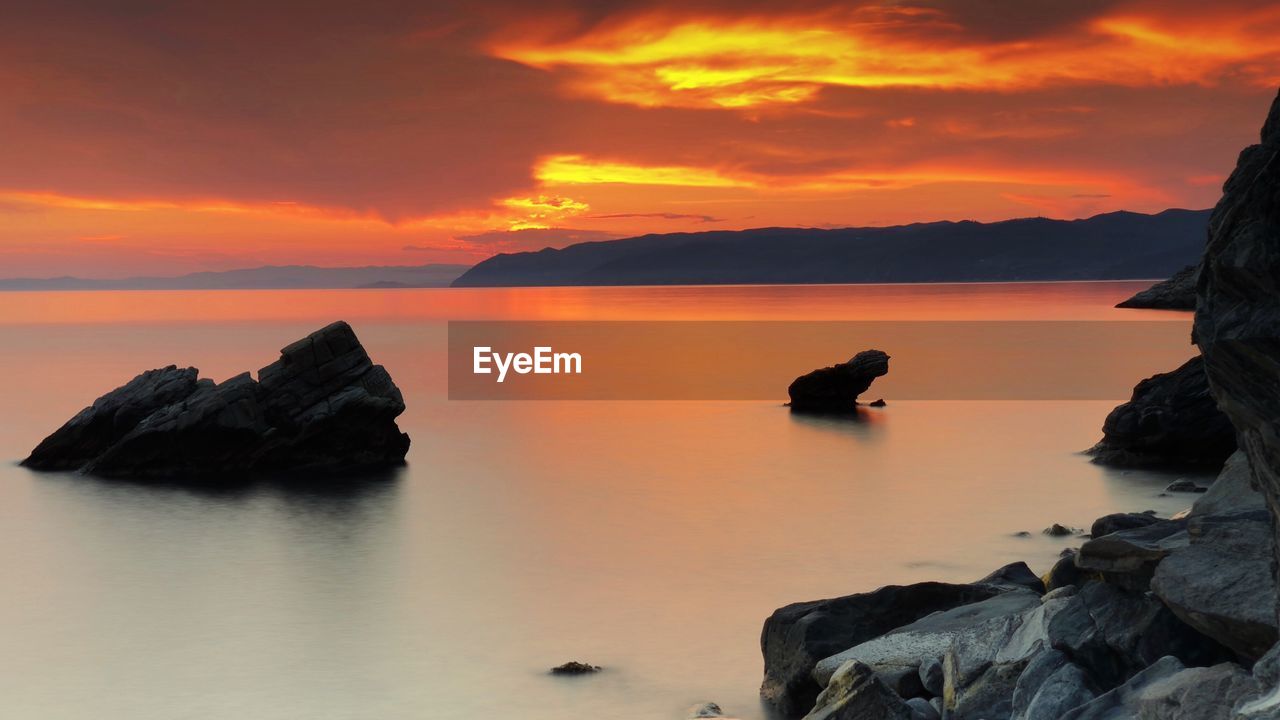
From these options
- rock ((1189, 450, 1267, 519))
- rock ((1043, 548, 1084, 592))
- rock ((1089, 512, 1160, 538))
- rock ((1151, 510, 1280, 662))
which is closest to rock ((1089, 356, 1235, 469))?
rock ((1089, 512, 1160, 538))

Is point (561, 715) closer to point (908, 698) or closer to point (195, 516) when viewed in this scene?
point (908, 698)

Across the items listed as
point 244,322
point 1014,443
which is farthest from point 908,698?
point 244,322

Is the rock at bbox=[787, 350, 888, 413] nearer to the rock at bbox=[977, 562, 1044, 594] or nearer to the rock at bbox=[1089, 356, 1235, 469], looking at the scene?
the rock at bbox=[1089, 356, 1235, 469]

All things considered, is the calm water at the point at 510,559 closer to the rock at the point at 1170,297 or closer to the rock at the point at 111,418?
the rock at the point at 111,418

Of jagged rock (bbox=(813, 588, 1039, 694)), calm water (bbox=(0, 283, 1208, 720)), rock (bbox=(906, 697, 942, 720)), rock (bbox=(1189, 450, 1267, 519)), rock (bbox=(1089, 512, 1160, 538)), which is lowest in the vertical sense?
calm water (bbox=(0, 283, 1208, 720))

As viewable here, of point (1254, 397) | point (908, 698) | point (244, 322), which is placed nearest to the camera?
point (1254, 397)

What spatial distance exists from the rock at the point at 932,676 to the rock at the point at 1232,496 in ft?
9.07

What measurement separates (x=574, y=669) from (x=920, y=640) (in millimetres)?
4773

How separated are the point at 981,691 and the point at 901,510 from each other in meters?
16.7

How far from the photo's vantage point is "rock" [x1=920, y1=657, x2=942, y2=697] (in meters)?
12.0

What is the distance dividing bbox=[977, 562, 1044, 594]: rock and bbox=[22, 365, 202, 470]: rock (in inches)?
922

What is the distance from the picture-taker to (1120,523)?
1416 centimetres

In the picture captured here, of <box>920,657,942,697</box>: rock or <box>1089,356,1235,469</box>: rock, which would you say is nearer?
<box>920,657,942,697</box>: rock

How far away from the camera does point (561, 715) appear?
1410cm
